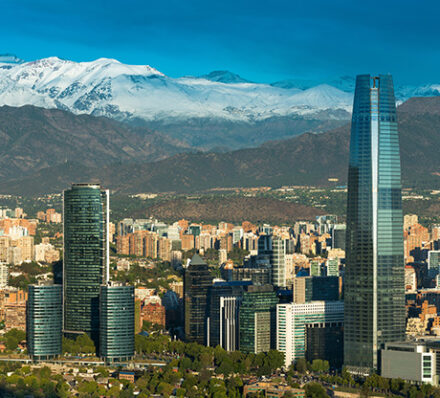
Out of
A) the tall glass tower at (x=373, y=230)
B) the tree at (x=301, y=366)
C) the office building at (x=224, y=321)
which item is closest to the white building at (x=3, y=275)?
the office building at (x=224, y=321)

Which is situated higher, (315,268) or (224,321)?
(315,268)

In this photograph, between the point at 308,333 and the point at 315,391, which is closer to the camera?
the point at 315,391

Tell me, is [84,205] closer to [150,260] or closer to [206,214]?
[150,260]

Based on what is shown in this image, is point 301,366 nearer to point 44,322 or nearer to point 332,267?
point 44,322

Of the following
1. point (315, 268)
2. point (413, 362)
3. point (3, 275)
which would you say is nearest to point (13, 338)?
point (3, 275)

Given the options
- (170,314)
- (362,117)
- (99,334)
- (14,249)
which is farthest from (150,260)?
(362,117)

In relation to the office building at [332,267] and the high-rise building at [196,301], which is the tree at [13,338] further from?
the office building at [332,267]

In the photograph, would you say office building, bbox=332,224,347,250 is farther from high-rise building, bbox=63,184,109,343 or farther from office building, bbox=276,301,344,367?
office building, bbox=276,301,344,367
